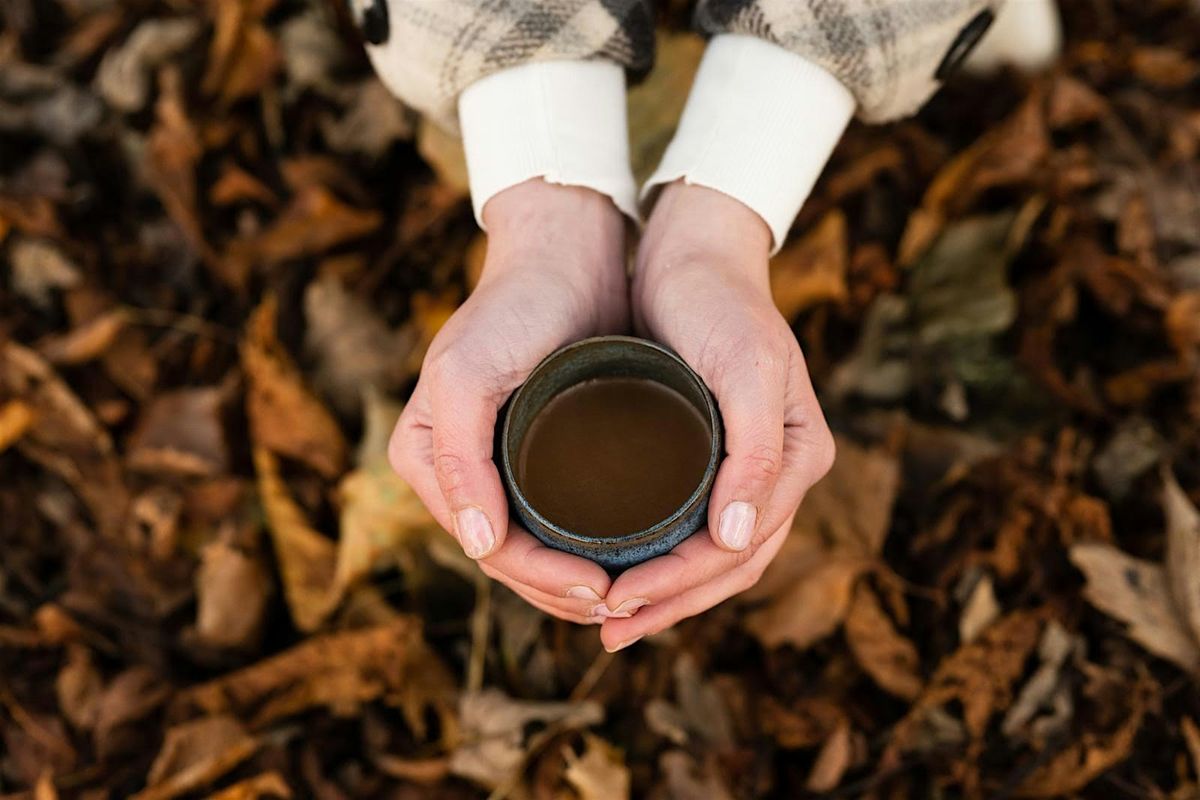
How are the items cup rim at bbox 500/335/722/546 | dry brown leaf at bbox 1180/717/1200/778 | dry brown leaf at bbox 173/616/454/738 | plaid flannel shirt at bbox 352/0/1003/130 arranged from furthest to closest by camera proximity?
dry brown leaf at bbox 173/616/454/738
dry brown leaf at bbox 1180/717/1200/778
plaid flannel shirt at bbox 352/0/1003/130
cup rim at bbox 500/335/722/546

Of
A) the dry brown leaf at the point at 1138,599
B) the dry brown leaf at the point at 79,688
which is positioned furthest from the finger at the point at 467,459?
the dry brown leaf at the point at 1138,599

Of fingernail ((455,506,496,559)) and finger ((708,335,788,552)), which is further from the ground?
finger ((708,335,788,552))

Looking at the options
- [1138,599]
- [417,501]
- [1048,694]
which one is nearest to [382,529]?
[417,501]

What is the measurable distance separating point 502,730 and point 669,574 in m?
0.67

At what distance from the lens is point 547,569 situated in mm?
1355

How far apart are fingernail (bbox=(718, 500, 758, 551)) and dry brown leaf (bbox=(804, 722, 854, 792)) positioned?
0.67 meters

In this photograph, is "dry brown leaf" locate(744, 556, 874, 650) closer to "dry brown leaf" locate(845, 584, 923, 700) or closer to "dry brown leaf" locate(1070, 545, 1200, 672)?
"dry brown leaf" locate(845, 584, 923, 700)

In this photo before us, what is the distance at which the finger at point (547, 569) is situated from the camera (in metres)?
1.34

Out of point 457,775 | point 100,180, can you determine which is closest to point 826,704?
point 457,775

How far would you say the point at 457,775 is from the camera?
1856 mm

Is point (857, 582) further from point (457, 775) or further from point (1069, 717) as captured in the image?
point (457, 775)

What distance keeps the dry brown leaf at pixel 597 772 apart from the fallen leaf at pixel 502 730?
5 centimetres

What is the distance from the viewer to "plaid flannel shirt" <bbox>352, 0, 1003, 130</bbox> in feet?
5.12

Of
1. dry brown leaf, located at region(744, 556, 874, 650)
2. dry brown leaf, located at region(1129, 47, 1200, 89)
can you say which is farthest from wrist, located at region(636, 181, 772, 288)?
dry brown leaf, located at region(1129, 47, 1200, 89)
